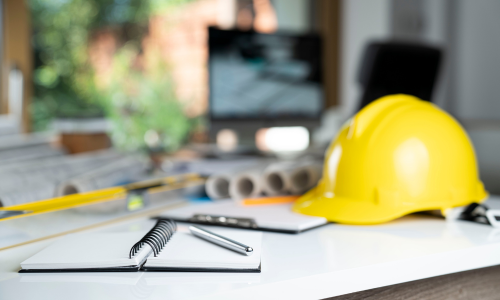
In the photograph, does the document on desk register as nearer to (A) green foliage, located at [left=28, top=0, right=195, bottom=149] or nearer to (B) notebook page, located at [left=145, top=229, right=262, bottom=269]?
(B) notebook page, located at [left=145, top=229, right=262, bottom=269]

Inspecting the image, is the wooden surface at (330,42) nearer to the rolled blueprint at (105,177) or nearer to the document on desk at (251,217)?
the rolled blueprint at (105,177)

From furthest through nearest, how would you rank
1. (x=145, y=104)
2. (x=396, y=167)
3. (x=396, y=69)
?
(x=145, y=104)
(x=396, y=69)
(x=396, y=167)

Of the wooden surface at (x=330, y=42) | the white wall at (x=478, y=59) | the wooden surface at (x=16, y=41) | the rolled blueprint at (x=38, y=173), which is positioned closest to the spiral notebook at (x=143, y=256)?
the rolled blueprint at (x=38, y=173)

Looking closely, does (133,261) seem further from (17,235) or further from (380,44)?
(380,44)

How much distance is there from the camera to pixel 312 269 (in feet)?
1.50

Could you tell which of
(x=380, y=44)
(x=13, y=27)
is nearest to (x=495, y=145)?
(x=380, y=44)

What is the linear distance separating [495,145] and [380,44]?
68 centimetres

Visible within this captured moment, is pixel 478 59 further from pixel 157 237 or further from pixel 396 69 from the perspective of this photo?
pixel 157 237

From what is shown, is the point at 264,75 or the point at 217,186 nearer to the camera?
the point at 217,186

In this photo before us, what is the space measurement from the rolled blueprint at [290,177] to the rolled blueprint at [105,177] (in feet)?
0.97

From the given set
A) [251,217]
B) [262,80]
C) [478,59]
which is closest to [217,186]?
[251,217]

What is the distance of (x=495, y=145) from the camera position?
899 millimetres

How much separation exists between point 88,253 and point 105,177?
0.32 m

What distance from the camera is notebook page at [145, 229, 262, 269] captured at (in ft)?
1.48
